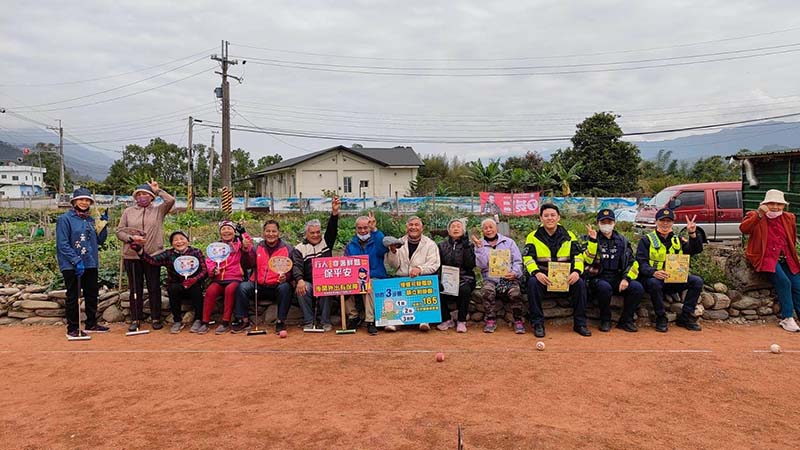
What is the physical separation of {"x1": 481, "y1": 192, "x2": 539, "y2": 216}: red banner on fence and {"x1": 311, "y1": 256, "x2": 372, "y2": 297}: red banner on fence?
543 inches

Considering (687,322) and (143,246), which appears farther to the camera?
(143,246)

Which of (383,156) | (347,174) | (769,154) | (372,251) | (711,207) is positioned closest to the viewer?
(372,251)

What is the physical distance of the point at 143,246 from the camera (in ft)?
18.8

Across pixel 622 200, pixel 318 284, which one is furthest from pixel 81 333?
pixel 622 200

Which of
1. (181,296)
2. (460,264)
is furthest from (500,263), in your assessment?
(181,296)

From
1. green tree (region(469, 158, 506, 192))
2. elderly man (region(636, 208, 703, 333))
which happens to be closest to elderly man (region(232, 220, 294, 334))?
elderly man (region(636, 208, 703, 333))

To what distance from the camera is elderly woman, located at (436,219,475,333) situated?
561 centimetres

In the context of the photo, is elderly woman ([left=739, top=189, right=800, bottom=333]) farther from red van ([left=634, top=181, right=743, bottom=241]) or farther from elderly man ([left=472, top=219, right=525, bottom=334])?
red van ([left=634, top=181, right=743, bottom=241])

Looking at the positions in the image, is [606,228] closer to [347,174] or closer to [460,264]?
[460,264]

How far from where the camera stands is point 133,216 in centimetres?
583

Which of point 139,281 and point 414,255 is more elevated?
point 414,255

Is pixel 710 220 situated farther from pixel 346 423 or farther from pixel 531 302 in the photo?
pixel 346 423

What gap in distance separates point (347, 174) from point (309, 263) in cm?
2524

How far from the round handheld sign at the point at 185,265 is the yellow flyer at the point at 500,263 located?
11.4 feet
